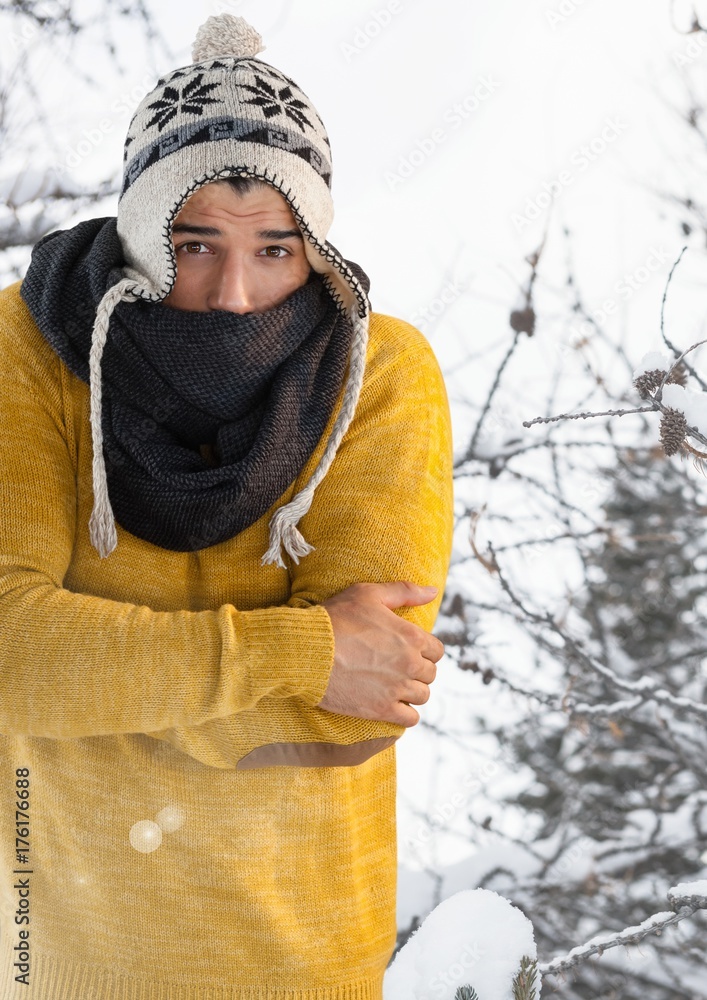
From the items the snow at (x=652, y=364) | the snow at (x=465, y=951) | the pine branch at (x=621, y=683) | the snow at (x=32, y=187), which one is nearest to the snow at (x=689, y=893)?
the snow at (x=465, y=951)

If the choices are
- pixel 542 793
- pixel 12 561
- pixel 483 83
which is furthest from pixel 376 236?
pixel 542 793

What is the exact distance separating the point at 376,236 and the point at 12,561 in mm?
1419

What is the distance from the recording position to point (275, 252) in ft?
4.65

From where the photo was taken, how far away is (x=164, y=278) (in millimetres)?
1354

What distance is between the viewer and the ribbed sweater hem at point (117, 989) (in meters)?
1.40

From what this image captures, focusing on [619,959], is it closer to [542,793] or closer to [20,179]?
[542,793]

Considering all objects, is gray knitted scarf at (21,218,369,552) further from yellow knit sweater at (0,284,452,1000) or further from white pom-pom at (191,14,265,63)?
white pom-pom at (191,14,265,63)

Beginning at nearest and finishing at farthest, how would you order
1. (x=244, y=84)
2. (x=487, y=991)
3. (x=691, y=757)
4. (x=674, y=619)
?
1. (x=244, y=84)
2. (x=487, y=991)
3. (x=691, y=757)
4. (x=674, y=619)

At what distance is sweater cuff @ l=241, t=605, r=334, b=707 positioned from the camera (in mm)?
1232

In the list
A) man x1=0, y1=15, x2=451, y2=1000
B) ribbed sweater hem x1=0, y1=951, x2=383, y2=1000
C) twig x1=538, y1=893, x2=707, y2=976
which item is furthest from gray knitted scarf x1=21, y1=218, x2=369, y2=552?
twig x1=538, y1=893, x2=707, y2=976

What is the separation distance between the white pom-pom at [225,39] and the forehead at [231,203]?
0.31 meters

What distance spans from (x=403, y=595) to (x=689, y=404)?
54cm

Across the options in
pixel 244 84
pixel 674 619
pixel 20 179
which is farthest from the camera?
pixel 674 619

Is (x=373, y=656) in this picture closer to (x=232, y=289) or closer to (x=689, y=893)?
(x=232, y=289)
